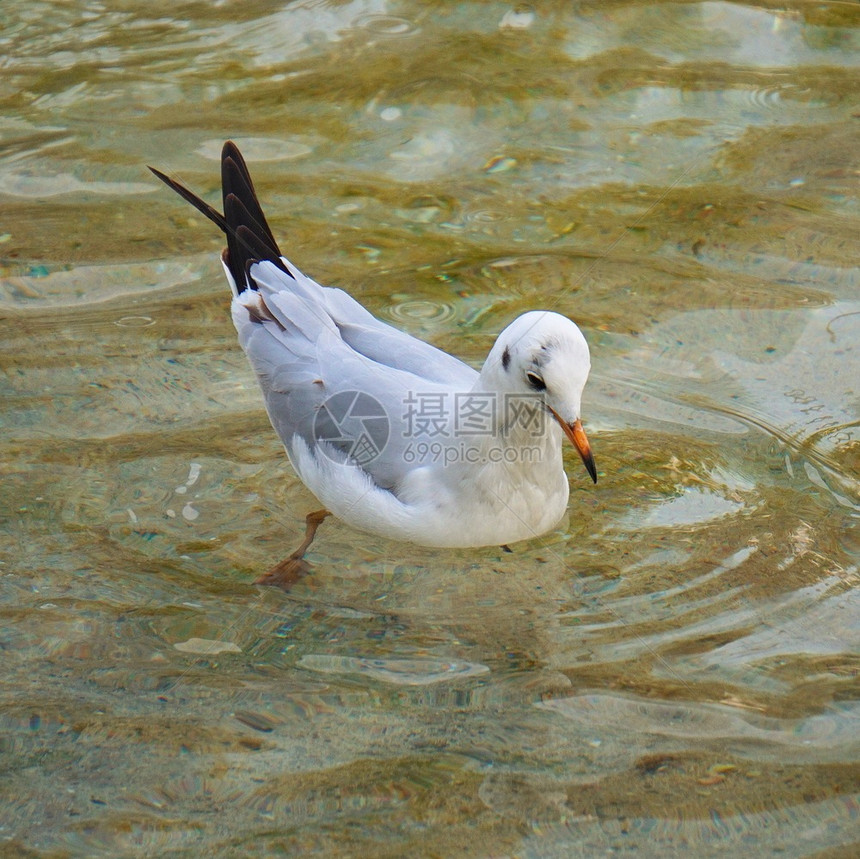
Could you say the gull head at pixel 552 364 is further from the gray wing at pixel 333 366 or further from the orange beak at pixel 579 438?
the gray wing at pixel 333 366

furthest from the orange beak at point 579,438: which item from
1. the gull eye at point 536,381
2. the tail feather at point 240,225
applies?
the tail feather at point 240,225

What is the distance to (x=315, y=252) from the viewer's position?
6.04 m

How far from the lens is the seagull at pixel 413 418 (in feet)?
12.6

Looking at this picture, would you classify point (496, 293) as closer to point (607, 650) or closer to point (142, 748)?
point (607, 650)

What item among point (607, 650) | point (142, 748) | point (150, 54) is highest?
point (150, 54)

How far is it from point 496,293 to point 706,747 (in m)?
2.86

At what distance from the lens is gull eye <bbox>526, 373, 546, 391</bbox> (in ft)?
12.4

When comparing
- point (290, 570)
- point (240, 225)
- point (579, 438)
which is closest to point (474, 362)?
point (240, 225)

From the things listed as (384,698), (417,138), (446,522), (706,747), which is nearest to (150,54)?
(417,138)

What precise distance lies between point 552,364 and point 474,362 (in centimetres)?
167

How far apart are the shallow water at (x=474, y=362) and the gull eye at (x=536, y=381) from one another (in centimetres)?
83

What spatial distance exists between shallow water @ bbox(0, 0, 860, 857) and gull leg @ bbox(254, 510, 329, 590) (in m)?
0.08

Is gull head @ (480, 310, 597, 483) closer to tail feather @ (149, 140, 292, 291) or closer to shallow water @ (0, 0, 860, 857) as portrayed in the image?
shallow water @ (0, 0, 860, 857)

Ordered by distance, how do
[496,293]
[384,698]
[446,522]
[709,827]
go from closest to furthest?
[709,827]
[384,698]
[446,522]
[496,293]
